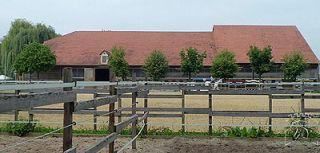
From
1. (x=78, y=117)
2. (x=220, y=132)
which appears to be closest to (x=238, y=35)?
(x=78, y=117)

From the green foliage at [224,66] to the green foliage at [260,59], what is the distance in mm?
2245

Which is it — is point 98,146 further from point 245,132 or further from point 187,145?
point 245,132

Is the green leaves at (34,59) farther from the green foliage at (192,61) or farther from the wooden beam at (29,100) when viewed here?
the wooden beam at (29,100)

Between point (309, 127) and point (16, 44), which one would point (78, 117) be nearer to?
point (309, 127)

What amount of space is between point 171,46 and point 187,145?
156 ft

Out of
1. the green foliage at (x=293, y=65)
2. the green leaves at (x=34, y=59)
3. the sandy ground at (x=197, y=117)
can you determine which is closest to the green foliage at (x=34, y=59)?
the green leaves at (x=34, y=59)

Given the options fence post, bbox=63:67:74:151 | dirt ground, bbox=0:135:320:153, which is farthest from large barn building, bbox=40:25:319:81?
fence post, bbox=63:67:74:151

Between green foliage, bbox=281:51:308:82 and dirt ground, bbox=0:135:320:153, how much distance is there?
40555 mm

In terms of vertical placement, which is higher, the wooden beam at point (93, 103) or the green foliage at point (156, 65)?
the green foliage at point (156, 65)

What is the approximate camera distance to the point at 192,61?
49594mm

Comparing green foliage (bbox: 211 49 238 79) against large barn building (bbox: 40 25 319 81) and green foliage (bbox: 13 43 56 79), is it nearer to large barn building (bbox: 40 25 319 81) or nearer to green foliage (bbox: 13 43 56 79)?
large barn building (bbox: 40 25 319 81)

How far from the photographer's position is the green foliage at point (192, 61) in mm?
49562

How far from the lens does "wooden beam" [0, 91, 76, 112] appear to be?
2398 millimetres

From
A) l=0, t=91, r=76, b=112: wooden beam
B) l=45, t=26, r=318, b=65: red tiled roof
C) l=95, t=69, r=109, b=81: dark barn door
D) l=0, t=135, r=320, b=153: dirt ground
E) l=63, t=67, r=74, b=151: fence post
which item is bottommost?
l=0, t=135, r=320, b=153: dirt ground
